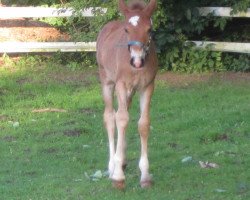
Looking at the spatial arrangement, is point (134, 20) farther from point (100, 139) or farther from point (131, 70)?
point (100, 139)

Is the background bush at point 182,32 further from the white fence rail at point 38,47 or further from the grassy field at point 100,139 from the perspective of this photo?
the grassy field at point 100,139

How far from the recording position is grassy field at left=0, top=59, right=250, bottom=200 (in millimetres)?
8219

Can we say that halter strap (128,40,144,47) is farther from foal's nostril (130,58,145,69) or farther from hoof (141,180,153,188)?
hoof (141,180,153,188)

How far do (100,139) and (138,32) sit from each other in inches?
125

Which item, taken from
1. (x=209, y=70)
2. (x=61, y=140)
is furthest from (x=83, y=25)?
(x=61, y=140)

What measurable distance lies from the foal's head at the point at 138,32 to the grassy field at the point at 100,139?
56.6 inches

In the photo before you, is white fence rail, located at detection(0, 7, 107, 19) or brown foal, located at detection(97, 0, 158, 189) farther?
white fence rail, located at detection(0, 7, 107, 19)

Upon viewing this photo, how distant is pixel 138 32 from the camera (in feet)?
25.5

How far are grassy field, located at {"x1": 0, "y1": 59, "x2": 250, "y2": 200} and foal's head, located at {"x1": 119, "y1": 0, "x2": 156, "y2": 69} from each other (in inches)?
56.6

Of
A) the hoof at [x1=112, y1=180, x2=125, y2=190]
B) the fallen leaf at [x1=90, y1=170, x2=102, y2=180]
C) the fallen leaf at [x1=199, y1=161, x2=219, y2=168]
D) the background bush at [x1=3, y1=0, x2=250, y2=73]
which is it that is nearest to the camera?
the hoof at [x1=112, y1=180, x2=125, y2=190]

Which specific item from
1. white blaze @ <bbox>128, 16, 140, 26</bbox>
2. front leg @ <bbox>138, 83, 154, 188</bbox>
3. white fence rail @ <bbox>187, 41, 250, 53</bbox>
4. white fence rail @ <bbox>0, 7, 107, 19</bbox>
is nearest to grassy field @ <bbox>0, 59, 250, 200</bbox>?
front leg @ <bbox>138, 83, 154, 188</bbox>

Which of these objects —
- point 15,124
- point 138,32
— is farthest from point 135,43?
point 15,124

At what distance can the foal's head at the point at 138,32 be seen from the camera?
7637 mm

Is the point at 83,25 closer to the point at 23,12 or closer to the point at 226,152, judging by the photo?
the point at 23,12
